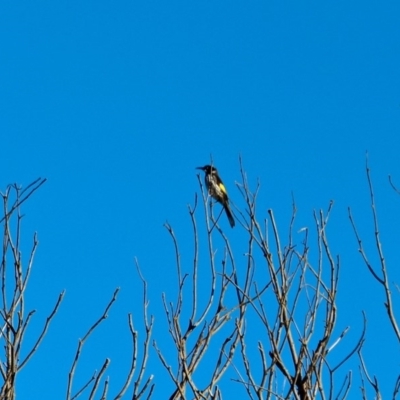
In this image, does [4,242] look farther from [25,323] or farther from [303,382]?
[303,382]

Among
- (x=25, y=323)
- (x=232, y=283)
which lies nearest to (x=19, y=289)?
(x=25, y=323)

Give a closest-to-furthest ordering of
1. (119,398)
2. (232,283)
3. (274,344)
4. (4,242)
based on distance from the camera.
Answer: (119,398), (274,344), (4,242), (232,283)

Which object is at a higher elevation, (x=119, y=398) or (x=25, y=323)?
(x=25, y=323)

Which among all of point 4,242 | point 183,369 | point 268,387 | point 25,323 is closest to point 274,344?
point 268,387

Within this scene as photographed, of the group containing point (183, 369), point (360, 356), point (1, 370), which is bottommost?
point (1, 370)

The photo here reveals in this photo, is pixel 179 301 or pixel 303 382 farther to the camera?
pixel 179 301

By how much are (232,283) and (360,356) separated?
735 millimetres

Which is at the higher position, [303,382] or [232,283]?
[232,283]

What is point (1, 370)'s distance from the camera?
3275mm

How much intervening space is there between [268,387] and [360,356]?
20.6 inches

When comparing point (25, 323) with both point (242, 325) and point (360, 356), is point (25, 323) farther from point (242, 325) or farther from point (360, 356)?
point (360, 356)

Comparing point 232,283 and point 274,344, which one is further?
point 232,283

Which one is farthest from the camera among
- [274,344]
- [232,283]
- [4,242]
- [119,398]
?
[232,283]

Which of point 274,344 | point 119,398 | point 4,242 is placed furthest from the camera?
point 4,242
